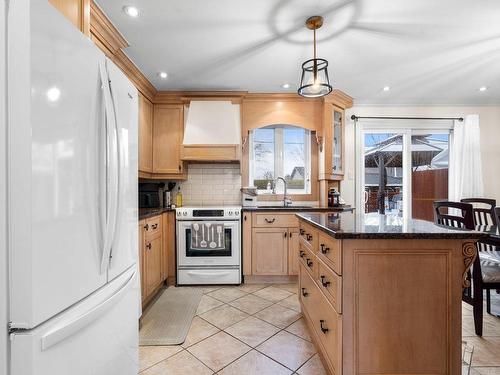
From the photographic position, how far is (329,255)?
1408mm

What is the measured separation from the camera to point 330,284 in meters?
1.40

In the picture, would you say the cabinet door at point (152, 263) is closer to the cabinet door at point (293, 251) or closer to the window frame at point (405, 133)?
the cabinet door at point (293, 251)

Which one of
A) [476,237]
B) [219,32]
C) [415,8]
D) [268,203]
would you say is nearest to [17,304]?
[476,237]

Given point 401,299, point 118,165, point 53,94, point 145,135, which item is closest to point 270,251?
point 401,299

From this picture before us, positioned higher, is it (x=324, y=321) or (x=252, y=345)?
(x=324, y=321)

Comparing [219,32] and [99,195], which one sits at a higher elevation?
[219,32]

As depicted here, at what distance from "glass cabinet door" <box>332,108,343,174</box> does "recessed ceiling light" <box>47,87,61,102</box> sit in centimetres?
314

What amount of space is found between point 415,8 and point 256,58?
51.6 inches

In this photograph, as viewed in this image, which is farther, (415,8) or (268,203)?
(268,203)

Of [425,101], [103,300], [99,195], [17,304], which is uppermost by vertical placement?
[425,101]

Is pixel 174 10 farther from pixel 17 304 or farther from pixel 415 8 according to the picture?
pixel 17 304

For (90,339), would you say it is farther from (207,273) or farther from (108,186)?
(207,273)

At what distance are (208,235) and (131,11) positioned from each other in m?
2.16

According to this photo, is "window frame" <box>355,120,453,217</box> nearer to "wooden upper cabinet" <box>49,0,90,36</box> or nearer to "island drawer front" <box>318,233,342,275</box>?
"island drawer front" <box>318,233,342,275</box>
